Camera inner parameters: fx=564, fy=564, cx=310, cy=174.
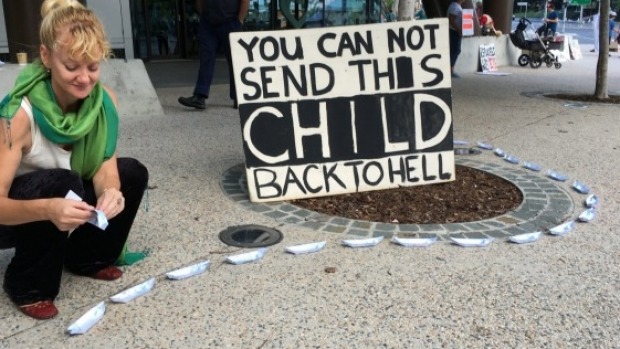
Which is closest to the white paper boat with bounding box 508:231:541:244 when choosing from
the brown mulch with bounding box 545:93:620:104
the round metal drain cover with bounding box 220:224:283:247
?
the round metal drain cover with bounding box 220:224:283:247

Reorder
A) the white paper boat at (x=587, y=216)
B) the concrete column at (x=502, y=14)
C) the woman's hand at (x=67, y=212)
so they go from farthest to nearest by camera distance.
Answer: the concrete column at (x=502, y=14)
the white paper boat at (x=587, y=216)
the woman's hand at (x=67, y=212)

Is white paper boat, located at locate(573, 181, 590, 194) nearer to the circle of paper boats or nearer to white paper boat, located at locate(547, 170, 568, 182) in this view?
the circle of paper boats

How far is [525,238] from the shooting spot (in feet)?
9.83

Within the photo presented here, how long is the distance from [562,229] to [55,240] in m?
2.58

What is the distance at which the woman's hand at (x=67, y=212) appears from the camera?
1873mm

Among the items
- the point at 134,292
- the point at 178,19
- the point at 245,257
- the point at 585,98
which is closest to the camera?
the point at 134,292

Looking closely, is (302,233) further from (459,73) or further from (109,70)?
(459,73)

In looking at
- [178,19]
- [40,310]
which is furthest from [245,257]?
[178,19]

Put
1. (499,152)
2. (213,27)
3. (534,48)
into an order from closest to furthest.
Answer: (499,152), (213,27), (534,48)

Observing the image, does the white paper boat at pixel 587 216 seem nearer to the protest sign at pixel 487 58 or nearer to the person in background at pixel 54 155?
the person in background at pixel 54 155

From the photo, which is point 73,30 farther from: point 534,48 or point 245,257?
point 534,48

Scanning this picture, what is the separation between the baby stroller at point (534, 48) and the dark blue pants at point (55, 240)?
12544 mm

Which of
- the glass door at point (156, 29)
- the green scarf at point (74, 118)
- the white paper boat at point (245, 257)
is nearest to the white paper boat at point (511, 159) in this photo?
the white paper boat at point (245, 257)

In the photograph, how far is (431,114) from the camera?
3805 millimetres
